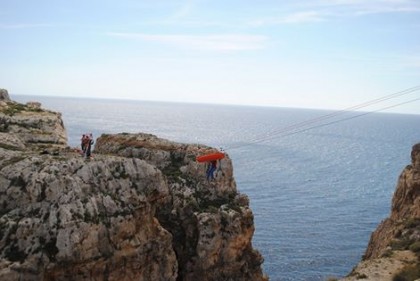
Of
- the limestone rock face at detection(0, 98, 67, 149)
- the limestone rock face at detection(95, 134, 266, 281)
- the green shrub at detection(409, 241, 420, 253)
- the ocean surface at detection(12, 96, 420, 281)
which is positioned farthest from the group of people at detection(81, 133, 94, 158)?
the ocean surface at detection(12, 96, 420, 281)

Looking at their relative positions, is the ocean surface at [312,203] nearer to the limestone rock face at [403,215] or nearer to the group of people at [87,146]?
the limestone rock face at [403,215]

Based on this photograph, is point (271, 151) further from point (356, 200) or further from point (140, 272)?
point (140, 272)

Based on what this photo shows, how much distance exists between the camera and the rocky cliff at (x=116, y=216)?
83.8 feet

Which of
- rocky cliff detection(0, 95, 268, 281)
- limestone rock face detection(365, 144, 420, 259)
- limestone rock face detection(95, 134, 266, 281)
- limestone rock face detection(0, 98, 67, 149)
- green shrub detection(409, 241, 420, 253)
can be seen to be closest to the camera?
rocky cliff detection(0, 95, 268, 281)

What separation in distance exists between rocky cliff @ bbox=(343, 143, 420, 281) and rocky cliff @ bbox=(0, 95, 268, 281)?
1016 centimetres

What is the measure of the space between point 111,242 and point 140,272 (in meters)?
3.26

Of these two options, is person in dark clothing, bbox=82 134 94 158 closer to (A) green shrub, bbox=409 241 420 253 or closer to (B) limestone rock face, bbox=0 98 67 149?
(B) limestone rock face, bbox=0 98 67 149

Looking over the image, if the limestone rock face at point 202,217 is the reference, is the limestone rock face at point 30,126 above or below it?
above

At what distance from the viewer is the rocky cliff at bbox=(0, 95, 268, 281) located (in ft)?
83.8

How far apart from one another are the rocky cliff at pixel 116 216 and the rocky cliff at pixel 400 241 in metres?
10.2

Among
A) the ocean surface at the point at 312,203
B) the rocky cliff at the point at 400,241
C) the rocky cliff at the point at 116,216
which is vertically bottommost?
the ocean surface at the point at 312,203

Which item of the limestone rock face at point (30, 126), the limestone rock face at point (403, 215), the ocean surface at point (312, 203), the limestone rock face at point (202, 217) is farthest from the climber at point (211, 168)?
the ocean surface at point (312, 203)

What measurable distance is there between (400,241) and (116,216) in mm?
31152

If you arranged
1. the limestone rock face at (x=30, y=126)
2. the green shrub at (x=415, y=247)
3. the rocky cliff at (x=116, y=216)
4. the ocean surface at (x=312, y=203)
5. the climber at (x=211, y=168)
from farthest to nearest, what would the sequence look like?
the ocean surface at (x=312, y=203), the green shrub at (x=415, y=247), the limestone rock face at (x=30, y=126), the climber at (x=211, y=168), the rocky cliff at (x=116, y=216)
